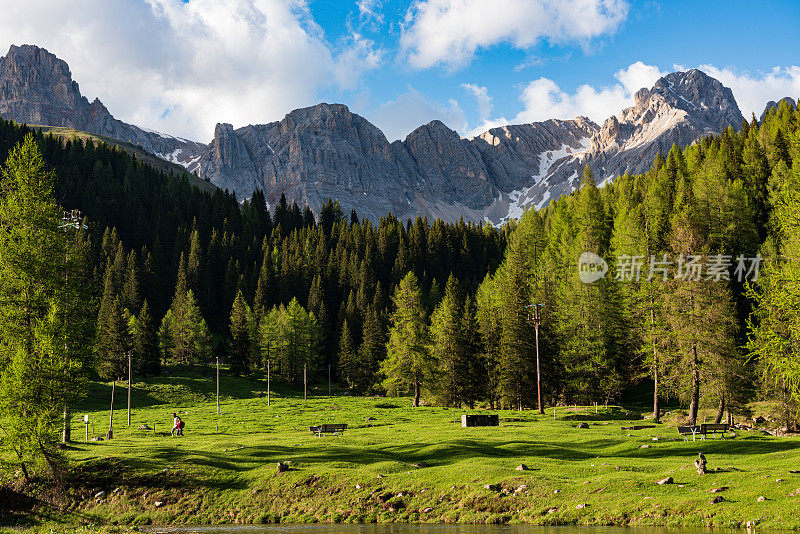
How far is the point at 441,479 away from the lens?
28219mm

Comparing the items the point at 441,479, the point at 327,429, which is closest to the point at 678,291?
the point at 327,429

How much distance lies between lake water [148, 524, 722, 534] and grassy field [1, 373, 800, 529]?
0.90 m

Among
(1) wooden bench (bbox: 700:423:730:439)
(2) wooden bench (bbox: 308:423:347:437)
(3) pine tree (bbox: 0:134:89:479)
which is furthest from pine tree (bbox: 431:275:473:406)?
(3) pine tree (bbox: 0:134:89:479)

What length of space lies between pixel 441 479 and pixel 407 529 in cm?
561

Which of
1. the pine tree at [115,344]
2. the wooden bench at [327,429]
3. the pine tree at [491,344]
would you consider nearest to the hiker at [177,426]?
the wooden bench at [327,429]

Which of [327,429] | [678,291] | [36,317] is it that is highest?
[678,291]

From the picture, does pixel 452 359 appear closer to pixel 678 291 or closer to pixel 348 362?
pixel 678 291

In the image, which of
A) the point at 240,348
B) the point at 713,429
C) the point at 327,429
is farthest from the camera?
the point at 240,348

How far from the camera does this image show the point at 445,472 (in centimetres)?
2947

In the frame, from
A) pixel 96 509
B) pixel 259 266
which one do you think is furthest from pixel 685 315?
pixel 259 266

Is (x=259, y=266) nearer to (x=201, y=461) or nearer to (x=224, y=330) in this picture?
(x=224, y=330)

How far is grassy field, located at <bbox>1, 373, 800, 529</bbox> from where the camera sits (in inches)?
896

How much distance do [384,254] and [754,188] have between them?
98992 millimetres

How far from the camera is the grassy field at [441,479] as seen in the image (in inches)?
896
